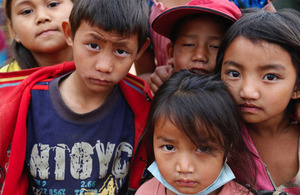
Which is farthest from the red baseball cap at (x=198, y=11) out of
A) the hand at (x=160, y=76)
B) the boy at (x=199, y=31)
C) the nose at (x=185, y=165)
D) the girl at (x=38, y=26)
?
the nose at (x=185, y=165)

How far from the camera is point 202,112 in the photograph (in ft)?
4.90

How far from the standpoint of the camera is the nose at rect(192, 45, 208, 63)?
73.5 inches

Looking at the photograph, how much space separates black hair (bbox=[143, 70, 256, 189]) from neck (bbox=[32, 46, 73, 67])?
0.90 meters

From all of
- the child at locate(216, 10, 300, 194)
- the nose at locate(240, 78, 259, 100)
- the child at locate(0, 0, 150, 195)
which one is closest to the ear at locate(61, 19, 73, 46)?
the child at locate(0, 0, 150, 195)

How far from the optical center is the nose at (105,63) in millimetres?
1686

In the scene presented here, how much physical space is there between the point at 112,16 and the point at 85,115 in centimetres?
52

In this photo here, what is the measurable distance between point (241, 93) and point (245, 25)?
333 millimetres

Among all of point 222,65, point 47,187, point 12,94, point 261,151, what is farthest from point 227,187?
point 12,94

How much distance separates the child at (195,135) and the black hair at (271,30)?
0.25 meters

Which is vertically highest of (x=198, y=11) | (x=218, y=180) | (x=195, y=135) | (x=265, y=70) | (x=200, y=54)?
(x=198, y=11)

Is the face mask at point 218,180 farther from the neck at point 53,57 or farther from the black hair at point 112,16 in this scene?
the neck at point 53,57

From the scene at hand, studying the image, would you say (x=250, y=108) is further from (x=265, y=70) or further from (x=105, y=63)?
(x=105, y=63)

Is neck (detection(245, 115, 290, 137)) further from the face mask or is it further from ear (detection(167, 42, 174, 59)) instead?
ear (detection(167, 42, 174, 59))

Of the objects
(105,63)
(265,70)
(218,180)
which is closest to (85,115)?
(105,63)
